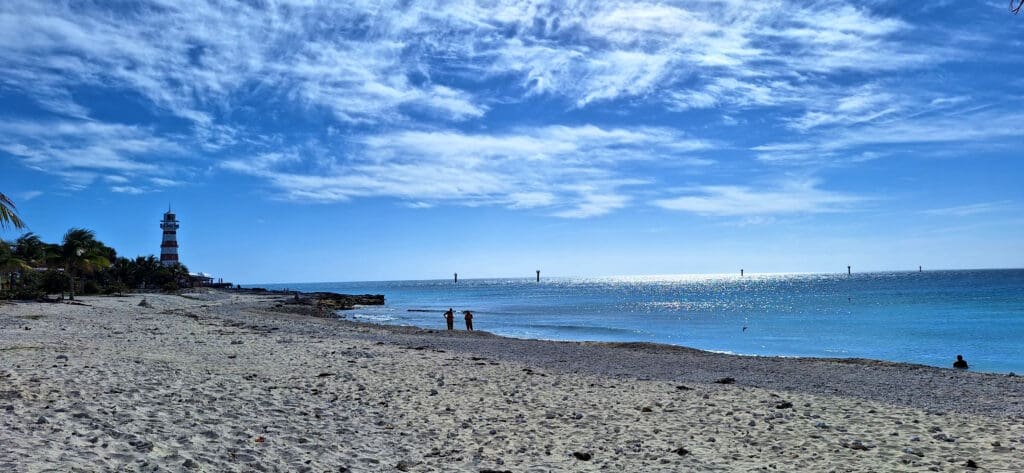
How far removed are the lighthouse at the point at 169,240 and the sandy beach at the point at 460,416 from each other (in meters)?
111

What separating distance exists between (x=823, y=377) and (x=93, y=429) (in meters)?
16.3

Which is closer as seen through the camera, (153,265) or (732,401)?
(732,401)

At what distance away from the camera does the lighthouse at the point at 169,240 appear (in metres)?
118

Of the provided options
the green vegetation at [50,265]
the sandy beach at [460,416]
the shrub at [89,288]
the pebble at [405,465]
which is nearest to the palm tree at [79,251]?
the green vegetation at [50,265]

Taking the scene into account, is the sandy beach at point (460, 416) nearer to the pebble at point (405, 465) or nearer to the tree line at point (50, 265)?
the pebble at point (405, 465)

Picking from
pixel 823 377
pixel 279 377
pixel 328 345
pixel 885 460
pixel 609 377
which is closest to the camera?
pixel 885 460

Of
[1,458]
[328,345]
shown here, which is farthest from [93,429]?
[328,345]

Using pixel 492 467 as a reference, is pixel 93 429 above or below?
above

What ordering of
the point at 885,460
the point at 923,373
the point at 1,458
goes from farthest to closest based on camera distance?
the point at 923,373, the point at 885,460, the point at 1,458

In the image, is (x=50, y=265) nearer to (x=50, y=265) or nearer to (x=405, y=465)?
(x=50, y=265)

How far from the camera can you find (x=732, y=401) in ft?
40.1

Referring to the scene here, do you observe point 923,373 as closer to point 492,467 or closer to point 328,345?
point 492,467

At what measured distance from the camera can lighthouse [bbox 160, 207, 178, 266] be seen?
117875mm

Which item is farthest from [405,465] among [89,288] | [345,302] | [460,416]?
[345,302]
